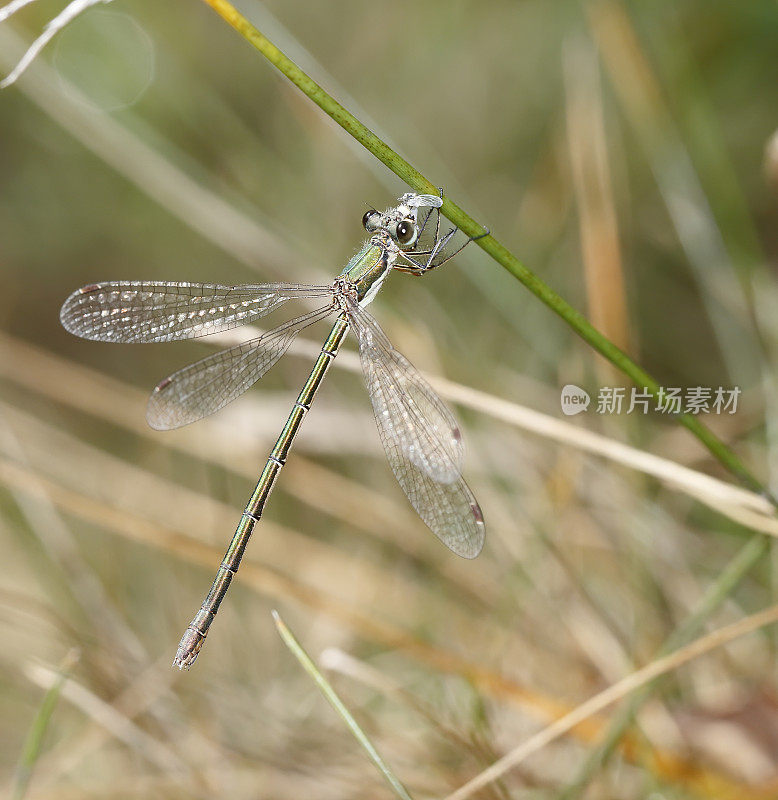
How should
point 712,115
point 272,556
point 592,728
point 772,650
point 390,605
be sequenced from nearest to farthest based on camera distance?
point 592,728
point 772,650
point 390,605
point 272,556
point 712,115

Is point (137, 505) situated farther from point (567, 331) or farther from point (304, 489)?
point (567, 331)

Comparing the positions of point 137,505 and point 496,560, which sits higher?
point 137,505

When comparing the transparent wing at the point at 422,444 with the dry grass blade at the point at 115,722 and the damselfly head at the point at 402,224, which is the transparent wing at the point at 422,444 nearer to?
the damselfly head at the point at 402,224

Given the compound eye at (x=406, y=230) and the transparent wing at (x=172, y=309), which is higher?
the compound eye at (x=406, y=230)

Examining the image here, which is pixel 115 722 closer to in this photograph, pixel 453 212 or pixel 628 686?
pixel 628 686

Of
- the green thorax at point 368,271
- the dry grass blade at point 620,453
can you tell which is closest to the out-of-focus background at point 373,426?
the dry grass blade at point 620,453

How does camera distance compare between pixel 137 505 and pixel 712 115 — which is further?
pixel 712 115

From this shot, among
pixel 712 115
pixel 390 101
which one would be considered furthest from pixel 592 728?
pixel 390 101

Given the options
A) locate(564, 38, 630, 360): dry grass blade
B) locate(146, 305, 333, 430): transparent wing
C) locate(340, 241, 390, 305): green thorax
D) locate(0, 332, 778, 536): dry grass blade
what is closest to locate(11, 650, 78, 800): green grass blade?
locate(146, 305, 333, 430): transparent wing
